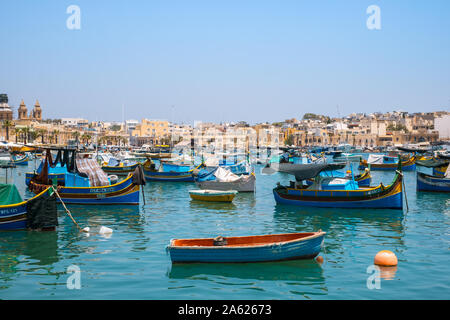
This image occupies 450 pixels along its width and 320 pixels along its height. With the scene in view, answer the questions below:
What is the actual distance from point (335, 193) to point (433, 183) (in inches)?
592

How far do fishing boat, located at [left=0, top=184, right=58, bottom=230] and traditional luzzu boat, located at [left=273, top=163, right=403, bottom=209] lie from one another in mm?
15644

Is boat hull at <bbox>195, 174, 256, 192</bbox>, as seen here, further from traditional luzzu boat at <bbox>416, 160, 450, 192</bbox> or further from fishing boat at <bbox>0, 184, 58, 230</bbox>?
fishing boat at <bbox>0, 184, 58, 230</bbox>

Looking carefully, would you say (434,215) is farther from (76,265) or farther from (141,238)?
(76,265)

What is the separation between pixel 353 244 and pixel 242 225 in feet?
22.8

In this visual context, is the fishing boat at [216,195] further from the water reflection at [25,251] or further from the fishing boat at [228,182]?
the water reflection at [25,251]

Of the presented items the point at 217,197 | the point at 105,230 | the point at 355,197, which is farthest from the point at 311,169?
the point at 105,230

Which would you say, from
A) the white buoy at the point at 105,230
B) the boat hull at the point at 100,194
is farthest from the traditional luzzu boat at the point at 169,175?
the white buoy at the point at 105,230

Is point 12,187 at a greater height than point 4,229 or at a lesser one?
greater

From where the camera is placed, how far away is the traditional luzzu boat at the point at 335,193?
98.6 ft

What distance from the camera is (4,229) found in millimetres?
22531

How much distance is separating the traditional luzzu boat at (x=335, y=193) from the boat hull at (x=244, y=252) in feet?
46.6
